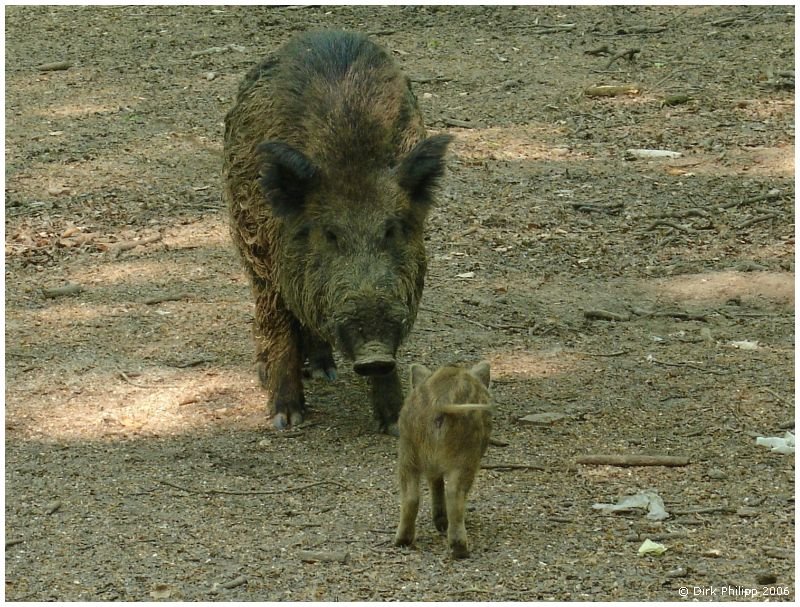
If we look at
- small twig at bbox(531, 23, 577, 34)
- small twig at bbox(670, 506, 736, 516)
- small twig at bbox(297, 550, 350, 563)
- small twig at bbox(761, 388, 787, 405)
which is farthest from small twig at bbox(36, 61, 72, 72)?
small twig at bbox(670, 506, 736, 516)


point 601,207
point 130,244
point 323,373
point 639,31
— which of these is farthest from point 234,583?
point 639,31

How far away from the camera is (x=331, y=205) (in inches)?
269

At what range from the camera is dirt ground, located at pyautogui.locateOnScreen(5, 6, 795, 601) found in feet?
17.8

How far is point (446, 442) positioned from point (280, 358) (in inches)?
90.4

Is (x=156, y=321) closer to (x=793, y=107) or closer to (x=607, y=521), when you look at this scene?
(x=607, y=521)

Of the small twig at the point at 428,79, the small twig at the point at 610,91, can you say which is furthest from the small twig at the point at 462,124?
the small twig at the point at 610,91

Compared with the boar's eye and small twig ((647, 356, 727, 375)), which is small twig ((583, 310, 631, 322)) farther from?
the boar's eye

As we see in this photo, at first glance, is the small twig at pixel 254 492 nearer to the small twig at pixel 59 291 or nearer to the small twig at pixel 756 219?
the small twig at pixel 59 291

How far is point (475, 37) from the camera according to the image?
14844 mm

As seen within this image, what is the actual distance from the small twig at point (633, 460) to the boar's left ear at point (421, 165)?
162cm

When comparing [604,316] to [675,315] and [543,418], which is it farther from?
[543,418]

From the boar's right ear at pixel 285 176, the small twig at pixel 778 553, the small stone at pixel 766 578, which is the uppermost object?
the boar's right ear at pixel 285 176

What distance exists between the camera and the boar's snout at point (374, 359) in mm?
6332

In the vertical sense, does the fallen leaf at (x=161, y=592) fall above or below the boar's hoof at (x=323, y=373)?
above
